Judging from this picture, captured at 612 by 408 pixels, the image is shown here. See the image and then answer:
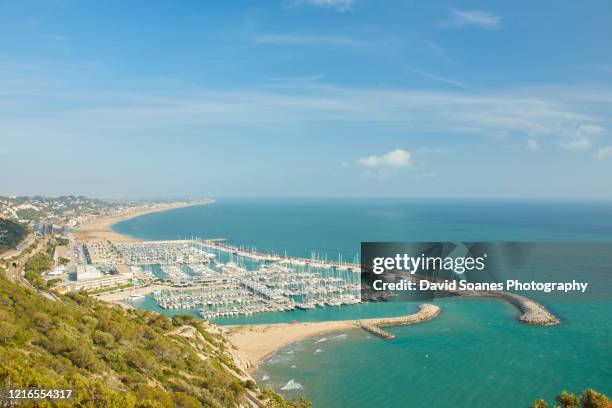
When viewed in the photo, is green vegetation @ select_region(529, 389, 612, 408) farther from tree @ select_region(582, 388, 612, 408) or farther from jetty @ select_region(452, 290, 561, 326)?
jetty @ select_region(452, 290, 561, 326)

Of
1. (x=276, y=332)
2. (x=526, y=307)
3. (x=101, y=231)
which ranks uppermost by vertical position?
(x=526, y=307)

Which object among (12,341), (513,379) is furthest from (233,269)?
(12,341)

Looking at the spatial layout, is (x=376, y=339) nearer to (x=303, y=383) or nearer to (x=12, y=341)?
(x=303, y=383)

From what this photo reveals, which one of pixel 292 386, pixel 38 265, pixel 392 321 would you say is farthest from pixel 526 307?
pixel 38 265

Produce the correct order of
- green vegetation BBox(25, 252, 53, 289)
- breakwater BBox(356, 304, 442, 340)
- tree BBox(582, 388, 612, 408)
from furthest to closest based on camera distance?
green vegetation BBox(25, 252, 53, 289), breakwater BBox(356, 304, 442, 340), tree BBox(582, 388, 612, 408)

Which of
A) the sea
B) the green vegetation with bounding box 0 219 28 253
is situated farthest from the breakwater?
the green vegetation with bounding box 0 219 28 253

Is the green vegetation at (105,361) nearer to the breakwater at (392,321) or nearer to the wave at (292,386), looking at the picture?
the wave at (292,386)

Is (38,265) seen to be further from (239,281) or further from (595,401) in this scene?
(595,401)
